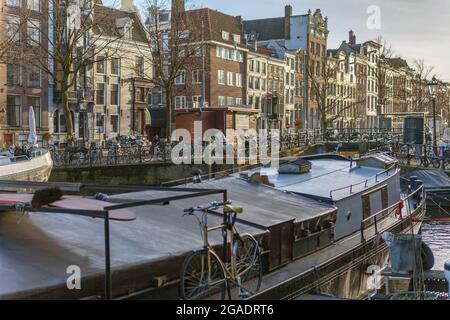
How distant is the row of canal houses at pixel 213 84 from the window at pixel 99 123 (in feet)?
0.24

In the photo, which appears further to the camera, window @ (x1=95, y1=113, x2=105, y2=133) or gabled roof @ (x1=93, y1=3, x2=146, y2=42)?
window @ (x1=95, y1=113, x2=105, y2=133)

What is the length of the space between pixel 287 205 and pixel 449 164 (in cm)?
2482

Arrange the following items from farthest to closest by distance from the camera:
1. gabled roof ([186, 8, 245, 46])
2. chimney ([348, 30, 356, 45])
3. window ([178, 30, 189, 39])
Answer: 1. chimney ([348, 30, 356, 45])
2. gabled roof ([186, 8, 245, 46])
3. window ([178, 30, 189, 39])

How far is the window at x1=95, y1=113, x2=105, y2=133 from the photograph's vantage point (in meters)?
41.3

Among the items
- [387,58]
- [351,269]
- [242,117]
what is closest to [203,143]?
[242,117]

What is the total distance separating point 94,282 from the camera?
4.57 meters

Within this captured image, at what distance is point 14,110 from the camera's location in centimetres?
3541

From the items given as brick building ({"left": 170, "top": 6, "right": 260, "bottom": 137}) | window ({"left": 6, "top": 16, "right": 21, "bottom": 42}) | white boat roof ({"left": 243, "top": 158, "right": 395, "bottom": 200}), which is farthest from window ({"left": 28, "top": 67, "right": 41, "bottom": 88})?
white boat roof ({"left": 243, "top": 158, "right": 395, "bottom": 200})

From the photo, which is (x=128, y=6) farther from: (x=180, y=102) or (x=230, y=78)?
(x=230, y=78)

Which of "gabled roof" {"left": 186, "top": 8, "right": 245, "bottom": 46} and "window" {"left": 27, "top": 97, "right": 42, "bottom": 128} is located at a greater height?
"gabled roof" {"left": 186, "top": 8, "right": 245, "bottom": 46}

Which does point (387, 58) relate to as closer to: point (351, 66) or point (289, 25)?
point (289, 25)

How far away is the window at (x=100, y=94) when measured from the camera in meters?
41.3

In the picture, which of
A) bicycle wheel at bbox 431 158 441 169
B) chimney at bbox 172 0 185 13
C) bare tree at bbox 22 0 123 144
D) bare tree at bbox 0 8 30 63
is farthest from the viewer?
chimney at bbox 172 0 185 13

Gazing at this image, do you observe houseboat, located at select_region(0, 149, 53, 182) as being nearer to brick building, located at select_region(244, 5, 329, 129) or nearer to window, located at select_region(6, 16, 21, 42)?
window, located at select_region(6, 16, 21, 42)
